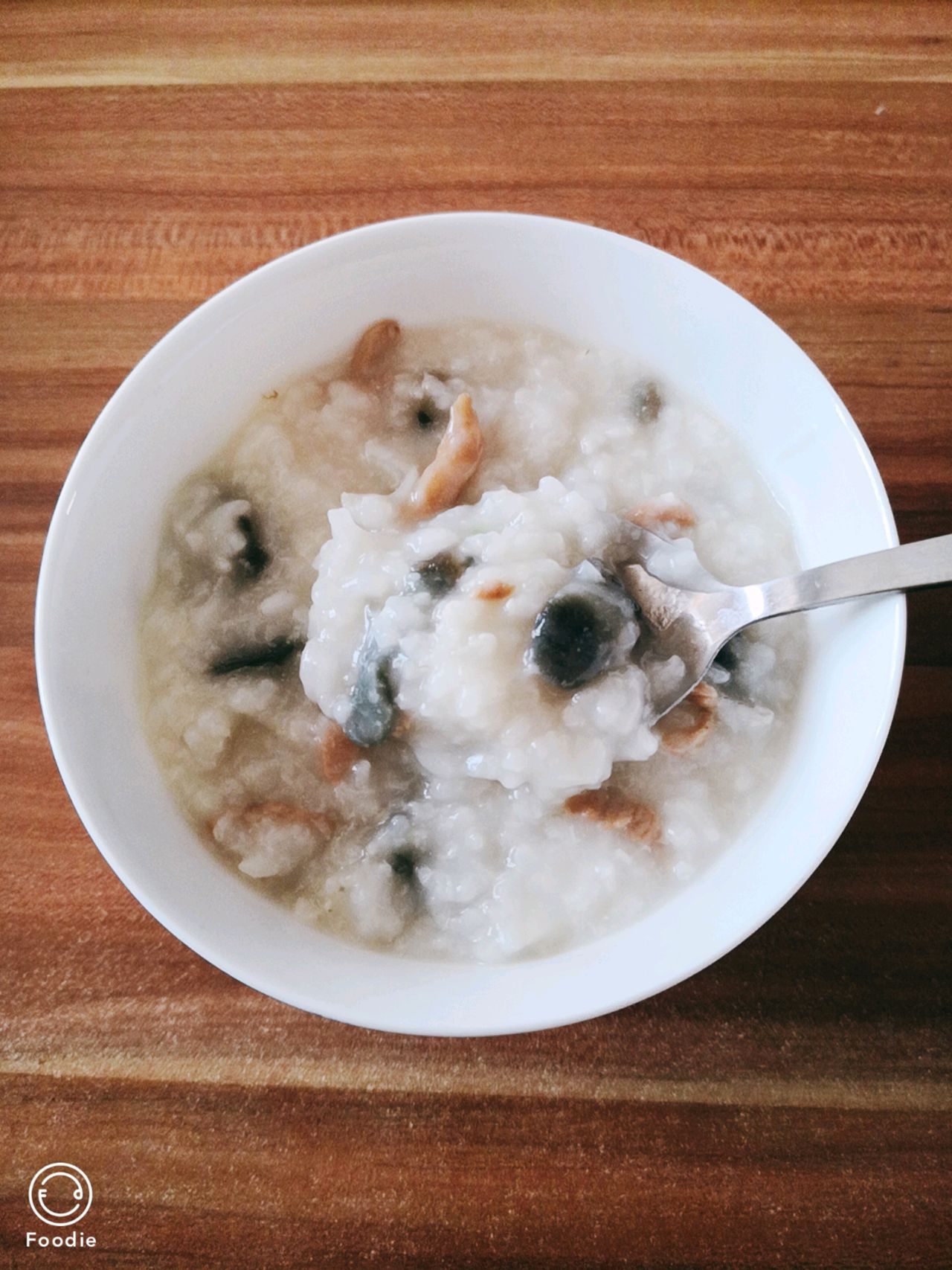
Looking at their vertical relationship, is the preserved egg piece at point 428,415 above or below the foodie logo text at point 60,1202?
above

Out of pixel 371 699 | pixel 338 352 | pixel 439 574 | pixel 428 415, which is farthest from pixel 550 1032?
pixel 338 352

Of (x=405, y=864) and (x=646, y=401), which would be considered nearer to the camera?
(x=405, y=864)

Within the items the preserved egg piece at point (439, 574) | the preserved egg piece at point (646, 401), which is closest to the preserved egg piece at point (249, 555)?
the preserved egg piece at point (439, 574)

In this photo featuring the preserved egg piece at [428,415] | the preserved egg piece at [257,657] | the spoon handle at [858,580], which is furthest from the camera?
the preserved egg piece at [428,415]

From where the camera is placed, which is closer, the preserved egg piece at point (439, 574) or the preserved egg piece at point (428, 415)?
the preserved egg piece at point (439, 574)

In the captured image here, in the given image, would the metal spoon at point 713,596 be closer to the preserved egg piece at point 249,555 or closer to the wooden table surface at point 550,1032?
the wooden table surface at point 550,1032

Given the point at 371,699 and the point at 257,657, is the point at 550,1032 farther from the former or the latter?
the point at 257,657

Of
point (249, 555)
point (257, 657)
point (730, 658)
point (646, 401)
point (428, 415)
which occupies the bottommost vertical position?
point (257, 657)
